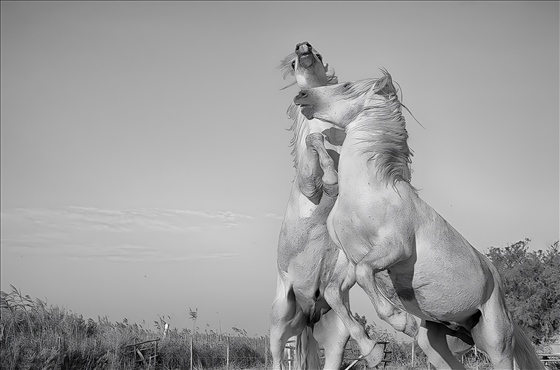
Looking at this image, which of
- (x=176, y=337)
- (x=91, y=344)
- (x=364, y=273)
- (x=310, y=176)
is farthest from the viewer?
(x=176, y=337)

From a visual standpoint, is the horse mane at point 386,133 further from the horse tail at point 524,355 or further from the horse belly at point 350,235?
the horse tail at point 524,355

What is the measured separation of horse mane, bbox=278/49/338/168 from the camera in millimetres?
4406

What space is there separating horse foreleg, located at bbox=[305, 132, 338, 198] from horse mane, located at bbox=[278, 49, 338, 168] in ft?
1.23

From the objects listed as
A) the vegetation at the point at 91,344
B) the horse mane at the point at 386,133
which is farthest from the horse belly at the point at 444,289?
the vegetation at the point at 91,344

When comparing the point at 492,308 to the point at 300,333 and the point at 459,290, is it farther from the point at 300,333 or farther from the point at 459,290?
the point at 300,333

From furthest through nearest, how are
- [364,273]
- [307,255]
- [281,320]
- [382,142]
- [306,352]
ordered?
1. [306,352]
2. [281,320]
3. [307,255]
4. [382,142]
5. [364,273]

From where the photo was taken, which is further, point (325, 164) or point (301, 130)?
point (301, 130)

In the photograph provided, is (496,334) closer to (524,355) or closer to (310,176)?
(524,355)

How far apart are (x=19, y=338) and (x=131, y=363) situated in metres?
1.87

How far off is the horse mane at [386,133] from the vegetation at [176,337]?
15.2 feet

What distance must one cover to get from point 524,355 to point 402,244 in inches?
40.9

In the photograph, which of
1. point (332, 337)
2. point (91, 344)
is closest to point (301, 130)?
point (332, 337)

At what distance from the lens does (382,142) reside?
3.39 m

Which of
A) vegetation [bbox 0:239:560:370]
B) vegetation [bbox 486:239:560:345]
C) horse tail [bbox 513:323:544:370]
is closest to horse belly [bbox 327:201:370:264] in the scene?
horse tail [bbox 513:323:544:370]
